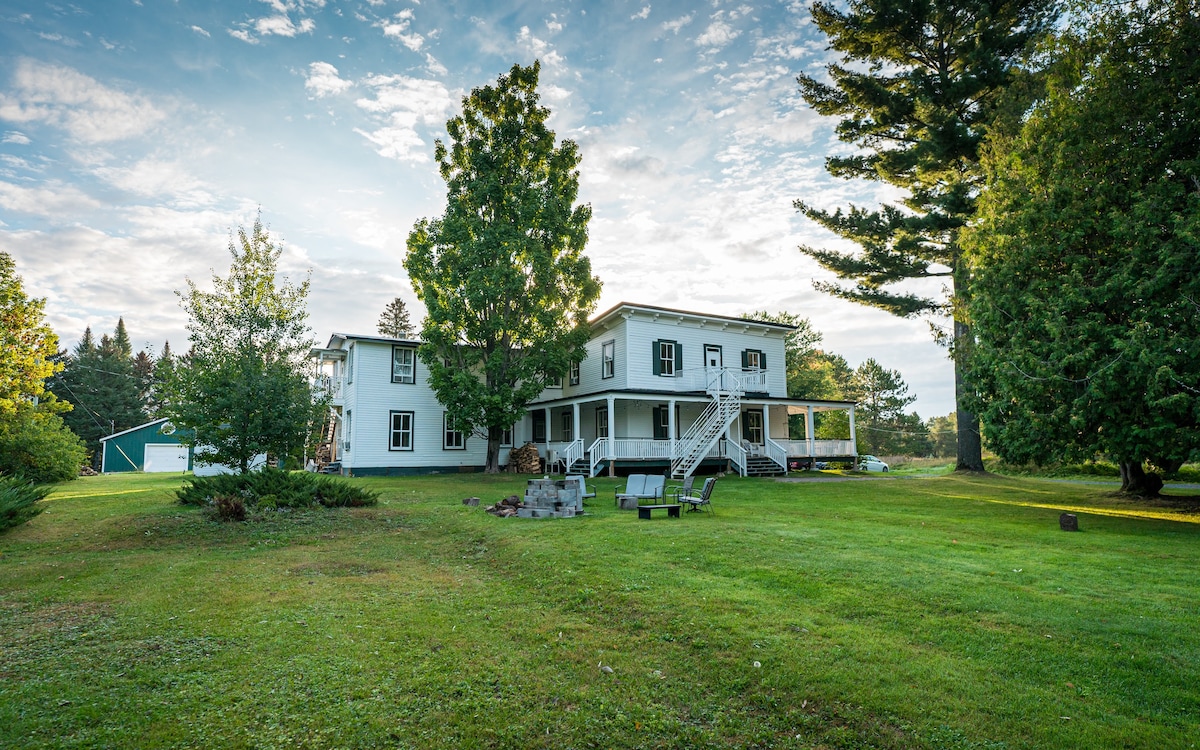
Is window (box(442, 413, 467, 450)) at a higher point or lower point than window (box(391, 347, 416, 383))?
lower

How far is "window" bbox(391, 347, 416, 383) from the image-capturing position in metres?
28.6

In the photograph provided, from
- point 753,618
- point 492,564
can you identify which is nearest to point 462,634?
point 753,618

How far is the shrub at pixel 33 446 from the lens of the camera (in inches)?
803

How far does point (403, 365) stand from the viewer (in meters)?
28.8

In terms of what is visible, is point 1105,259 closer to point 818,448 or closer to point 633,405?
point 818,448

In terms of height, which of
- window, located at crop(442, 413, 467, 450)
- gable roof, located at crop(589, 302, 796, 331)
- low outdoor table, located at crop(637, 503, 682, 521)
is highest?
gable roof, located at crop(589, 302, 796, 331)

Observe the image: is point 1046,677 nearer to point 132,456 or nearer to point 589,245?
point 589,245

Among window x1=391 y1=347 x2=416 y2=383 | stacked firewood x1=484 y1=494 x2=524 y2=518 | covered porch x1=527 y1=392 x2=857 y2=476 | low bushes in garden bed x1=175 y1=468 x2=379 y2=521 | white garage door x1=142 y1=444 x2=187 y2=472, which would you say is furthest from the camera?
white garage door x1=142 y1=444 x2=187 y2=472

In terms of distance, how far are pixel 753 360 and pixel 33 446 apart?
97.0 feet

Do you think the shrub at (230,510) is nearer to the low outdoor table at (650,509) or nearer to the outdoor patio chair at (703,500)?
the low outdoor table at (650,509)

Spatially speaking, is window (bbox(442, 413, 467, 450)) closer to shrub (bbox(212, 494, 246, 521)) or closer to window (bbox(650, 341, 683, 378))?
window (bbox(650, 341, 683, 378))

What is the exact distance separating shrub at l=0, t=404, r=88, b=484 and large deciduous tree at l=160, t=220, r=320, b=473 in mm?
9446

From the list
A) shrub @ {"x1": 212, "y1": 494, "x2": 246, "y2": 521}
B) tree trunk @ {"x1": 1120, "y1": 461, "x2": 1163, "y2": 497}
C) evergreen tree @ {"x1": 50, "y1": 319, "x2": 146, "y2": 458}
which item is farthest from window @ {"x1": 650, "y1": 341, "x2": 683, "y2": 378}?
evergreen tree @ {"x1": 50, "y1": 319, "x2": 146, "y2": 458}

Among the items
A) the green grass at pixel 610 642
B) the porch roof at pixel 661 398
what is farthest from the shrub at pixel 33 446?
the porch roof at pixel 661 398
